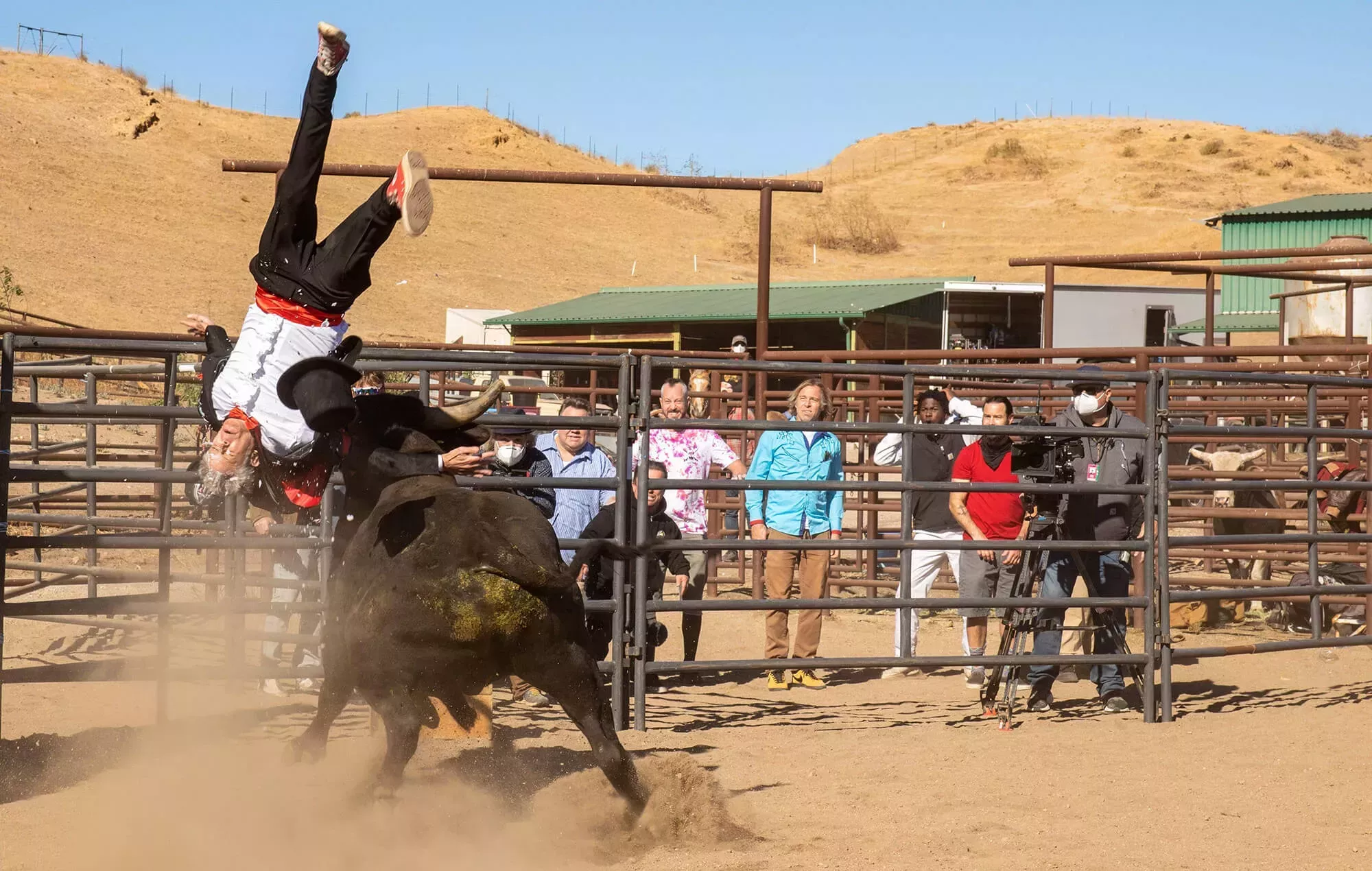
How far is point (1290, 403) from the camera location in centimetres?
1013

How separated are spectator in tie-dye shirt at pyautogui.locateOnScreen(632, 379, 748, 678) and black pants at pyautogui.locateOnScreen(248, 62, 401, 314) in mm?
3385

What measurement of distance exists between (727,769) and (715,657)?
302 centimetres

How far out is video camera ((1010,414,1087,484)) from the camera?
6559 mm

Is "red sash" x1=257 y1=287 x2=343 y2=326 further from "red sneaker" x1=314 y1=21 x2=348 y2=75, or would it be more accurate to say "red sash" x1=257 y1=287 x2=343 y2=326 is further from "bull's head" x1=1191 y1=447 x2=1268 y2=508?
"bull's head" x1=1191 y1=447 x2=1268 y2=508

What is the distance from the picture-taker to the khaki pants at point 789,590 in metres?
7.30

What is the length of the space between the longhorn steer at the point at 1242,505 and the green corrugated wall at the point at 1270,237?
15028 millimetres

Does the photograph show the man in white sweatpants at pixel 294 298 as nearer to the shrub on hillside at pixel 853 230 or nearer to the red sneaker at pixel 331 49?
the red sneaker at pixel 331 49

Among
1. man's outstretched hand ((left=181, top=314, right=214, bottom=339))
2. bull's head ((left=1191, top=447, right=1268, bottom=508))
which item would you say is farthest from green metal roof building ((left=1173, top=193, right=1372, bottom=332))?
man's outstretched hand ((left=181, top=314, right=214, bottom=339))

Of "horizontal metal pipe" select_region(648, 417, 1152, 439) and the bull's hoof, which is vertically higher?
"horizontal metal pipe" select_region(648, 417, 1152, 439)

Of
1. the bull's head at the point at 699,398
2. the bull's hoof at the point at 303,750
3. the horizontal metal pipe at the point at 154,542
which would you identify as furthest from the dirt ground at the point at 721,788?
the bull's head at the point at 699,398

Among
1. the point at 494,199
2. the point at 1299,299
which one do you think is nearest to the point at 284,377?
the point at 1299,299

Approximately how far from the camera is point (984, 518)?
7.26 meters

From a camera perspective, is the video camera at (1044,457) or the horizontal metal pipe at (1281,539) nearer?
the horizontal metal pipe at (1281,539)

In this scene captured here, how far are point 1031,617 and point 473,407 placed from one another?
3.67 meters
